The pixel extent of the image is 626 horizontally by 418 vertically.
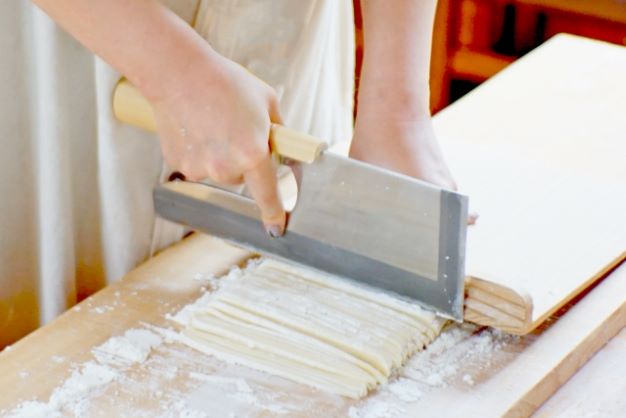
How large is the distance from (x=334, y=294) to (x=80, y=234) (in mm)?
283

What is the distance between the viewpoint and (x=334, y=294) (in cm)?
103

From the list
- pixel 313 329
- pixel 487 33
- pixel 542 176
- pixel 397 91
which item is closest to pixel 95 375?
pixel 313 329

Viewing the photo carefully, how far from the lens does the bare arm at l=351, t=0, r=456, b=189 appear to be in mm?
1080

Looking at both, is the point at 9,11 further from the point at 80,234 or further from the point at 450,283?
the point at 450,283

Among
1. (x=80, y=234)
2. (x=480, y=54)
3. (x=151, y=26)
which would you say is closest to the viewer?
(x=151, y=26)

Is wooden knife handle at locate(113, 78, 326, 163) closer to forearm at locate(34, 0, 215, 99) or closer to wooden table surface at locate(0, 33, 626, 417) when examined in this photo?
forearm at locate(34, 0, 215, 99)

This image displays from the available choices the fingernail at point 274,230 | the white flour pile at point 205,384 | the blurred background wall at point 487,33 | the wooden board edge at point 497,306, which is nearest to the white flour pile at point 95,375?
the white flour pile at point 205,384

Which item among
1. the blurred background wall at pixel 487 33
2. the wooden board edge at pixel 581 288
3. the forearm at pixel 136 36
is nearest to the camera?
the forearm at pixel 136 36

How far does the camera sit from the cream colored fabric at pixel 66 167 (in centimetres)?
102

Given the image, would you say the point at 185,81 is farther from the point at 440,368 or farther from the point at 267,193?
the point at 440,368

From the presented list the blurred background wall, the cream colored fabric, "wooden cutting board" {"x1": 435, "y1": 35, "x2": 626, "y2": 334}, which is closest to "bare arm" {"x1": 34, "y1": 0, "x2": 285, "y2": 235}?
the cream colored fabric

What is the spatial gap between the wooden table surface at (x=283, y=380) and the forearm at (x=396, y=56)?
0.24m

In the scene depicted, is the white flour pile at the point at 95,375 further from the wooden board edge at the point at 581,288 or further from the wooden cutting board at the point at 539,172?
the wooden board edge at the point at 581,288

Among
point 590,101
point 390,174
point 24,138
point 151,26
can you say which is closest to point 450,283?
point 390,174
